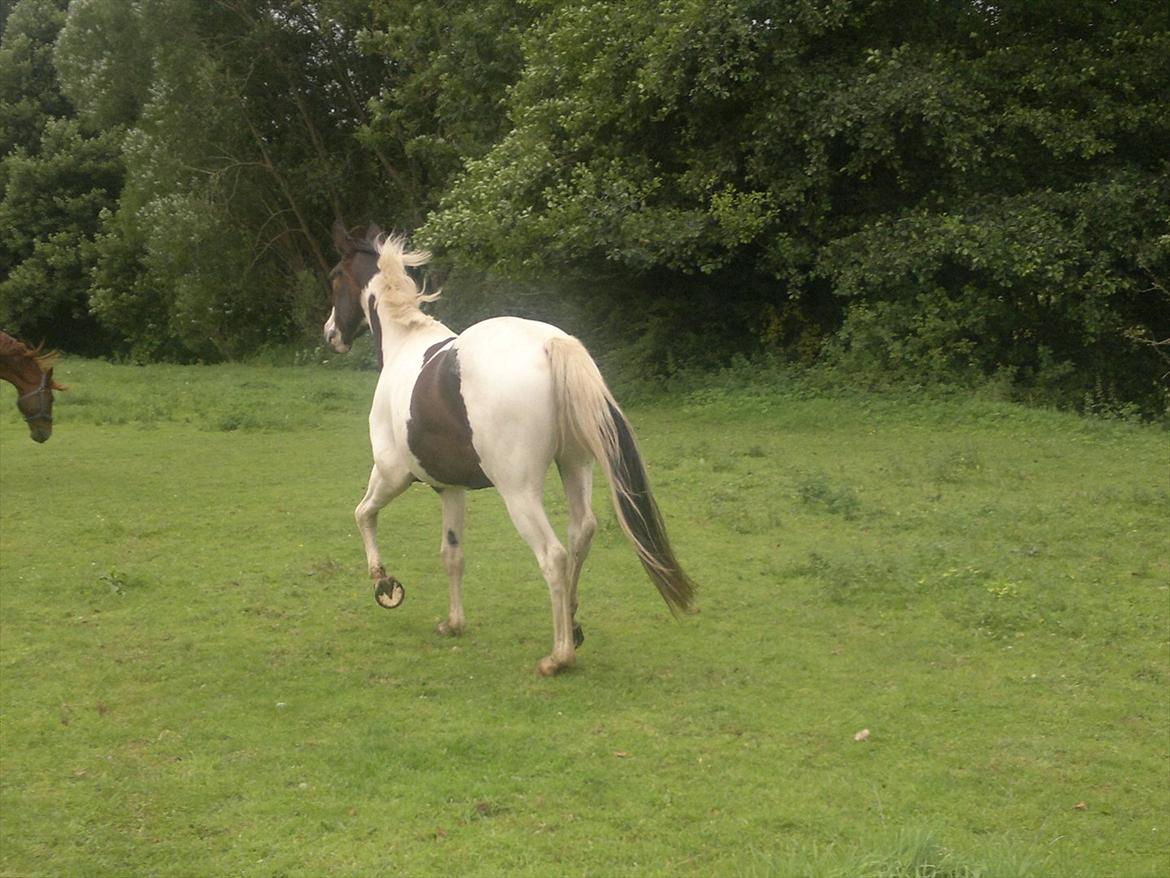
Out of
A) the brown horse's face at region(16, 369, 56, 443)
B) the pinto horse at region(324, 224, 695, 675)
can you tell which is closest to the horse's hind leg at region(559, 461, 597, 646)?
the pinto horse at region(324, 224, 695, 675)

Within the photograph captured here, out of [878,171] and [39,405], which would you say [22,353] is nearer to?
[39,405]

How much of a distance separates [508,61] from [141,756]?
17.3 metres

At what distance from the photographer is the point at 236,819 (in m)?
4.59

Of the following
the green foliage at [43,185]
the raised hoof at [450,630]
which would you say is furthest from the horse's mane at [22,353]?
the green foliage at [43,185]

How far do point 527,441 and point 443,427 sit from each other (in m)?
0.59

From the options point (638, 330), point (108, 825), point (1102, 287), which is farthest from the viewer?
point (638, 330)

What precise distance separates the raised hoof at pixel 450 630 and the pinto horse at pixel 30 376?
7.33 metres

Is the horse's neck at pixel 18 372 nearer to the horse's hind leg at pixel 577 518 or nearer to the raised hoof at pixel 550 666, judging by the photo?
the horse's hind leg at pixel 577 518

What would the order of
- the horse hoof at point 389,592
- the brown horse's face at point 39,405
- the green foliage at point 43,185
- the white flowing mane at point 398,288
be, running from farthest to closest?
the green foliage at point 43,185 < the brown horse's face at point 39,405 < the white flowing mane at point 398,288 < the horse hoof at point 389,592

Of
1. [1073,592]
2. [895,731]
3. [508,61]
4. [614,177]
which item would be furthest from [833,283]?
[895,731]

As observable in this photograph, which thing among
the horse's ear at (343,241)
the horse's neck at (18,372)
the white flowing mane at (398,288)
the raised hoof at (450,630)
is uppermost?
the horse's ear at (343,241)

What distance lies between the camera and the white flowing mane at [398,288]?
713 centimetres

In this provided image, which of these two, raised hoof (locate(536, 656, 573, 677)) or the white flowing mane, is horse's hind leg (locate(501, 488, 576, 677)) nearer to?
raised hoof (locate(536, 656, 573, 677))

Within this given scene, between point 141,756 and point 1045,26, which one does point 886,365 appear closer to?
point 1045,26
